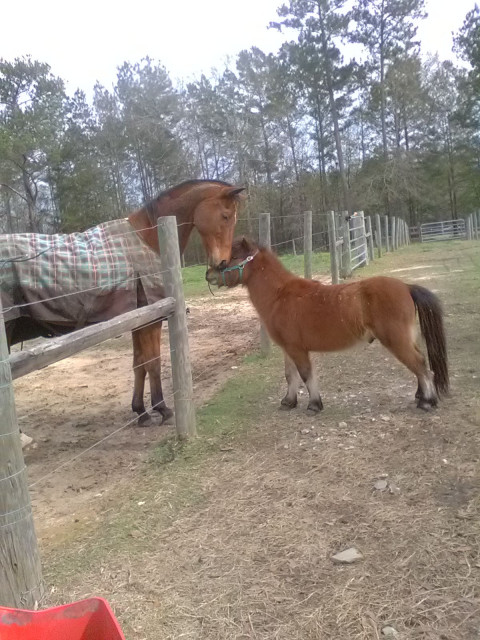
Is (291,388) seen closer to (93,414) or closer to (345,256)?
(93,414)

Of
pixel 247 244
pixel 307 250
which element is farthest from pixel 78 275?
pixel 307 250

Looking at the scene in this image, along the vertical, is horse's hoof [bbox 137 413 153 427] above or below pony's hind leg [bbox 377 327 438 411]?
below

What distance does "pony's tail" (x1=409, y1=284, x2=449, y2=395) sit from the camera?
362 cm

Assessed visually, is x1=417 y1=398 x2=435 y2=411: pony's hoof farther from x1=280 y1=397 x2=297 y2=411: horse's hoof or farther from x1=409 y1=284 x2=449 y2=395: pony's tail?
x1=280 y1=397 x2=297 y2=411: horse's hoof

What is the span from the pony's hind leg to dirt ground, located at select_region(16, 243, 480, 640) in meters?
0.12

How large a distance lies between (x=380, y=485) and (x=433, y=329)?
55.4 inches

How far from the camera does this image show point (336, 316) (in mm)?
3695

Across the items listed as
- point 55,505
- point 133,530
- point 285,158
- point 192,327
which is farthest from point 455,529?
point 285,158

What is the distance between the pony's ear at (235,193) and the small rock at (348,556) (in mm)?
2775

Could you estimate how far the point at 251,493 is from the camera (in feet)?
9.12

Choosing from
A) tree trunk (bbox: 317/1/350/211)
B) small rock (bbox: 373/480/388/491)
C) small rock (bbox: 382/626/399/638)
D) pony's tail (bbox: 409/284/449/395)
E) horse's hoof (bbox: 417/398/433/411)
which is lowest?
small rock (bbox: 382/626/399/638)

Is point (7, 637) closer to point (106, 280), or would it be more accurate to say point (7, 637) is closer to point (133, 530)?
point (133, 530)

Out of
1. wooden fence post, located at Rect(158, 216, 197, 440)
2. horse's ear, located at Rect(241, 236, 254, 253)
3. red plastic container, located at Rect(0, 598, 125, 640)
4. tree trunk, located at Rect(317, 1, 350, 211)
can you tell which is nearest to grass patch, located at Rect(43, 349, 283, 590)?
wooden fence post, located at Rect(158, 216, 197, 440)

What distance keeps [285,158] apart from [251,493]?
104ft
